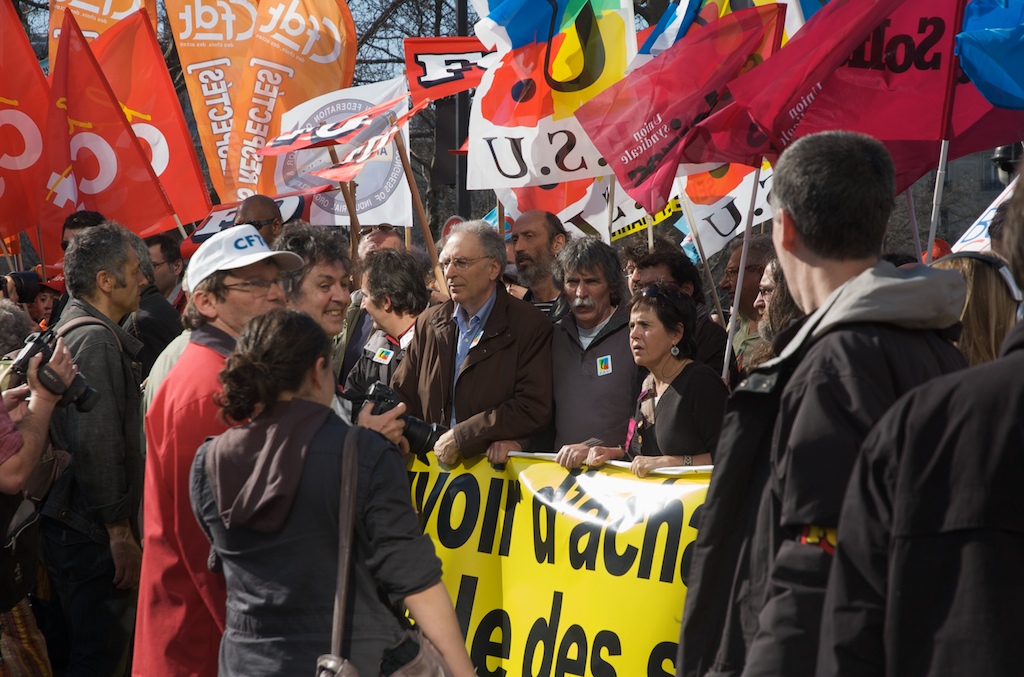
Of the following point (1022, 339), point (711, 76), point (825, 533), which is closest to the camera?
point (1022, 339)

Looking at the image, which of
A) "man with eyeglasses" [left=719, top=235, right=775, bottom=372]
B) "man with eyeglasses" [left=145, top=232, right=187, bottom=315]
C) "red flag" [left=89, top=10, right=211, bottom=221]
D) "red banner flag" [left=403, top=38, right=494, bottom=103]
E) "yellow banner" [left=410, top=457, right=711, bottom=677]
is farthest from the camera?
"red flag" [left=89, top=10, right=211, bottom=221]

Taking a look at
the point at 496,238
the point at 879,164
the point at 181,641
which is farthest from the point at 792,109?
the point at 181,641

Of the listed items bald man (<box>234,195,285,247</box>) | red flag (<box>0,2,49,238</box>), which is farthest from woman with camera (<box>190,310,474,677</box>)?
red flag (<box>0,2,49,238</box>)

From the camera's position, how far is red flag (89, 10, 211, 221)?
9625mm

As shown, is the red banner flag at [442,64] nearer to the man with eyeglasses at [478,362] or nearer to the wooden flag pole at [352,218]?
the wooden flag pole at [352,218]

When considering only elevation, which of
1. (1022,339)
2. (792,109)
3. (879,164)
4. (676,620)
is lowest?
(676,620)

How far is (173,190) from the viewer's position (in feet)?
31.5

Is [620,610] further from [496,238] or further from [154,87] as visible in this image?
[154,87]

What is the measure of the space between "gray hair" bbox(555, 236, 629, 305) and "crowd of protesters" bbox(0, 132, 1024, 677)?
0.6 inches

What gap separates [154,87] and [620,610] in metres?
6.89

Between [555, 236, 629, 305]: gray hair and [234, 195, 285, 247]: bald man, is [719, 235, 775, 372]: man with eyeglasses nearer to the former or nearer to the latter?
[555, 236, 629, 305]: gray hair

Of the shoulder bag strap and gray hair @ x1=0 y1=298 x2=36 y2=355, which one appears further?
gray hair @ x1=0 y1=298 x2=36 y2=355

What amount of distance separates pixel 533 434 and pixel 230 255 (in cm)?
210

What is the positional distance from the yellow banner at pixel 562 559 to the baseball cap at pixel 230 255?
1.79 meters
